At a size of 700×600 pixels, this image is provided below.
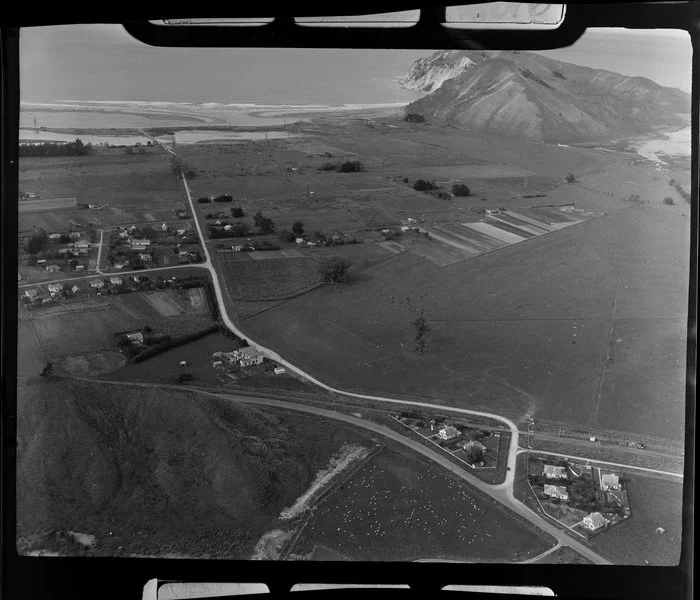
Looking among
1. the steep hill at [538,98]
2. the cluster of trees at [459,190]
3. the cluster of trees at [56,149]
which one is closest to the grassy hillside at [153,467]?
the cluster of trees at [56,149]

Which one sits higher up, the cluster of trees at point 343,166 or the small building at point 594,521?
the cluster of trees at point 343,166

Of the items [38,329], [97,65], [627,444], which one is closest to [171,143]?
[97,65]

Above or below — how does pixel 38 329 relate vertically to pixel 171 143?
below

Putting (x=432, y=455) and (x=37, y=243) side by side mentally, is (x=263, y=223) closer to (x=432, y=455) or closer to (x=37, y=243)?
(x=37, y=243)

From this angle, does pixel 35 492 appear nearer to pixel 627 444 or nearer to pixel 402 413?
pixel 402 413

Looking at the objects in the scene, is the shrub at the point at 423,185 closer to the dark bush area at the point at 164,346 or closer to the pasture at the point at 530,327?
the pasture at the point at 530,327

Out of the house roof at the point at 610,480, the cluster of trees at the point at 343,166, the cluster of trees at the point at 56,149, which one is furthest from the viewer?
the cluster of trees at the point at 343,166

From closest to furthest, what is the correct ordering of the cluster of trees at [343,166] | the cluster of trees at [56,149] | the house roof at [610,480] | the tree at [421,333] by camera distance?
the cluster of trees at [56,149], the house roof at [610,480], the tree at [421,333], the cluster of trees at [343,166]

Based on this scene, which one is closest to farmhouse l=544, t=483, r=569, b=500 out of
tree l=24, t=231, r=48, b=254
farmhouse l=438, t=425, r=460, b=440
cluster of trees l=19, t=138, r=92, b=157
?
farmhouse l=438, t=425, r=460, b=440
